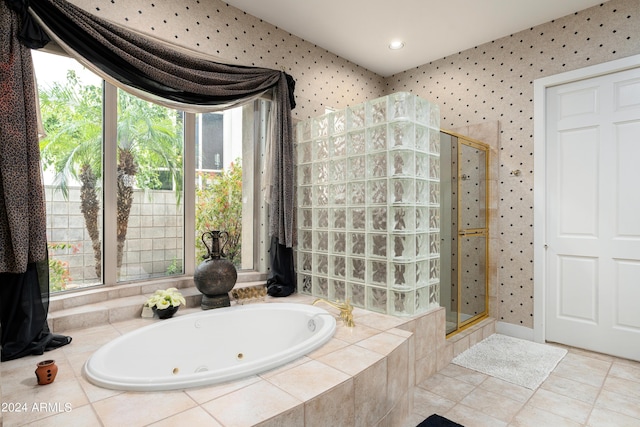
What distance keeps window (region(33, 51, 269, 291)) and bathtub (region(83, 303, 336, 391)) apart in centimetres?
65

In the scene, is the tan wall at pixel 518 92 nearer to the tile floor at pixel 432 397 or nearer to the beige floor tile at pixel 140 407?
the tile floor at pixel 432 397

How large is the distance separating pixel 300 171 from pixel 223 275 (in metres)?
1.10

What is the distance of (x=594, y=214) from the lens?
9.08 ft

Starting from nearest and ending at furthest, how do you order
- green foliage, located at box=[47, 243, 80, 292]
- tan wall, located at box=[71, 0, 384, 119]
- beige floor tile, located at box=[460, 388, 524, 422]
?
1. beige floor tile, located at box=[460, 388, 524, 422]
2. green foliage, located at box=[47, 243, 80, 292]
3. tan wall, located at box=[71, 0, 384, 119]

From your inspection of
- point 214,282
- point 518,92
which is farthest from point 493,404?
point 518,92

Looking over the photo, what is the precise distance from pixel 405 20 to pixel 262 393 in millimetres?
2917

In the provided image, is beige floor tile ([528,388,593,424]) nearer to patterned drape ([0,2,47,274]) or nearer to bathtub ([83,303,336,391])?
bathtub ([83,303,336,391])

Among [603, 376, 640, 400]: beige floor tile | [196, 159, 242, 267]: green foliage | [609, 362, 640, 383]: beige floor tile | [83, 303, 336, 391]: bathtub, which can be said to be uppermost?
[196, 159, 242, 267]: green foliage

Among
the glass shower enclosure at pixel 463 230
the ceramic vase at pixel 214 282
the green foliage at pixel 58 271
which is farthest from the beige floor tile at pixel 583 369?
the green foliage at pixel 58 271

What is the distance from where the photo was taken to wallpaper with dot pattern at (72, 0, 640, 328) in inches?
100

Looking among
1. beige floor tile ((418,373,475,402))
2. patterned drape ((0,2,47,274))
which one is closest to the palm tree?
patterned drape ((0,2,47,274))

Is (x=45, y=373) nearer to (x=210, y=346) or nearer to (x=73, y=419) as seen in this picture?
(x=73, y=419)

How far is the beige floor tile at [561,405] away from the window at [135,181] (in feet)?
6.99

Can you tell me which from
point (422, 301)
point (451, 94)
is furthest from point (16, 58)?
point (451, 94)
